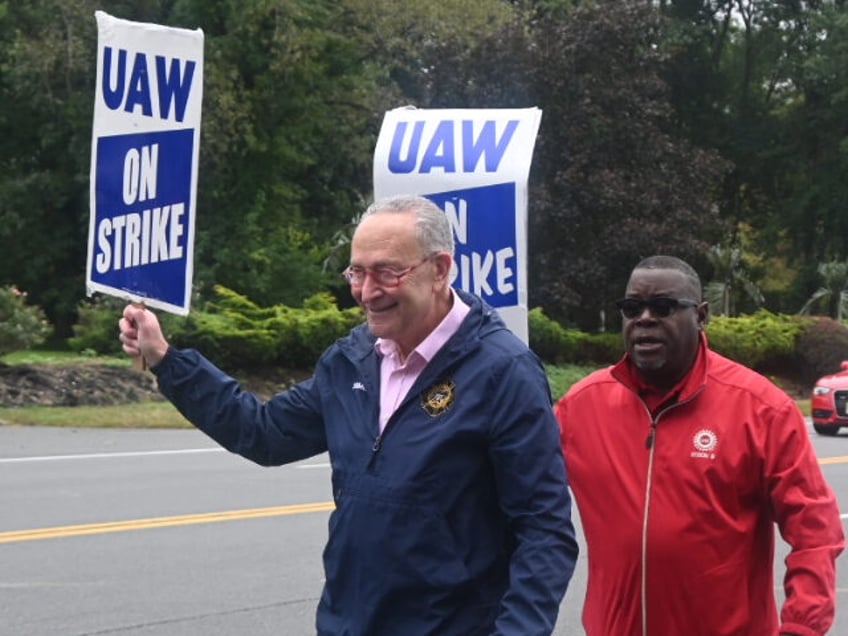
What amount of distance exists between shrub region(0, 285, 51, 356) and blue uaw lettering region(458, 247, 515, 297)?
54.0 ft

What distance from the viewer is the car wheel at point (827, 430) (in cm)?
2242

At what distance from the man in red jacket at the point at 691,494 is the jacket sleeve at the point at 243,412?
0.73 m

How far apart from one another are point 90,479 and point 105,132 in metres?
10.6

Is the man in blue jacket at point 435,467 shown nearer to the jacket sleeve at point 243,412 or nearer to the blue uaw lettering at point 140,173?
the jacket sleeve at point 243,412

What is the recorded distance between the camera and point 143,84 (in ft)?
15.7

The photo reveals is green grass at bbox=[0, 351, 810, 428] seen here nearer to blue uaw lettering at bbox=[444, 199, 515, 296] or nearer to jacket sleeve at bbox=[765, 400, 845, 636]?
blue uaw lettering at bbox=[444, 199, 515, 296]

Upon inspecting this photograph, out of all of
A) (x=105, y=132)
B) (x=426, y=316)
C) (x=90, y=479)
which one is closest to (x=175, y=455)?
(x=90, y=479)

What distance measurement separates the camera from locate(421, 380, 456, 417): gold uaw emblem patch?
144 inches

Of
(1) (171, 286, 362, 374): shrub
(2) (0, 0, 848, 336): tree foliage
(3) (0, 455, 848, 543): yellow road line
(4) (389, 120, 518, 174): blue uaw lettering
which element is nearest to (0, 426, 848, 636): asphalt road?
(3) (0, 455, 848, 543): yellow road line

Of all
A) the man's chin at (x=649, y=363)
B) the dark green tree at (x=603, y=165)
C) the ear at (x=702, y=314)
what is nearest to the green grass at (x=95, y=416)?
the dark green tree at (x=603, y=165)

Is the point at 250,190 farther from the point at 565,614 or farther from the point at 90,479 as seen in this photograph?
the point at 565,614

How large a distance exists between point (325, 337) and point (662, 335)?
2308 cm

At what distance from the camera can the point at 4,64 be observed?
40594 millimetres

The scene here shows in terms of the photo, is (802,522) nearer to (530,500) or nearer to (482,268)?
(530,500)
